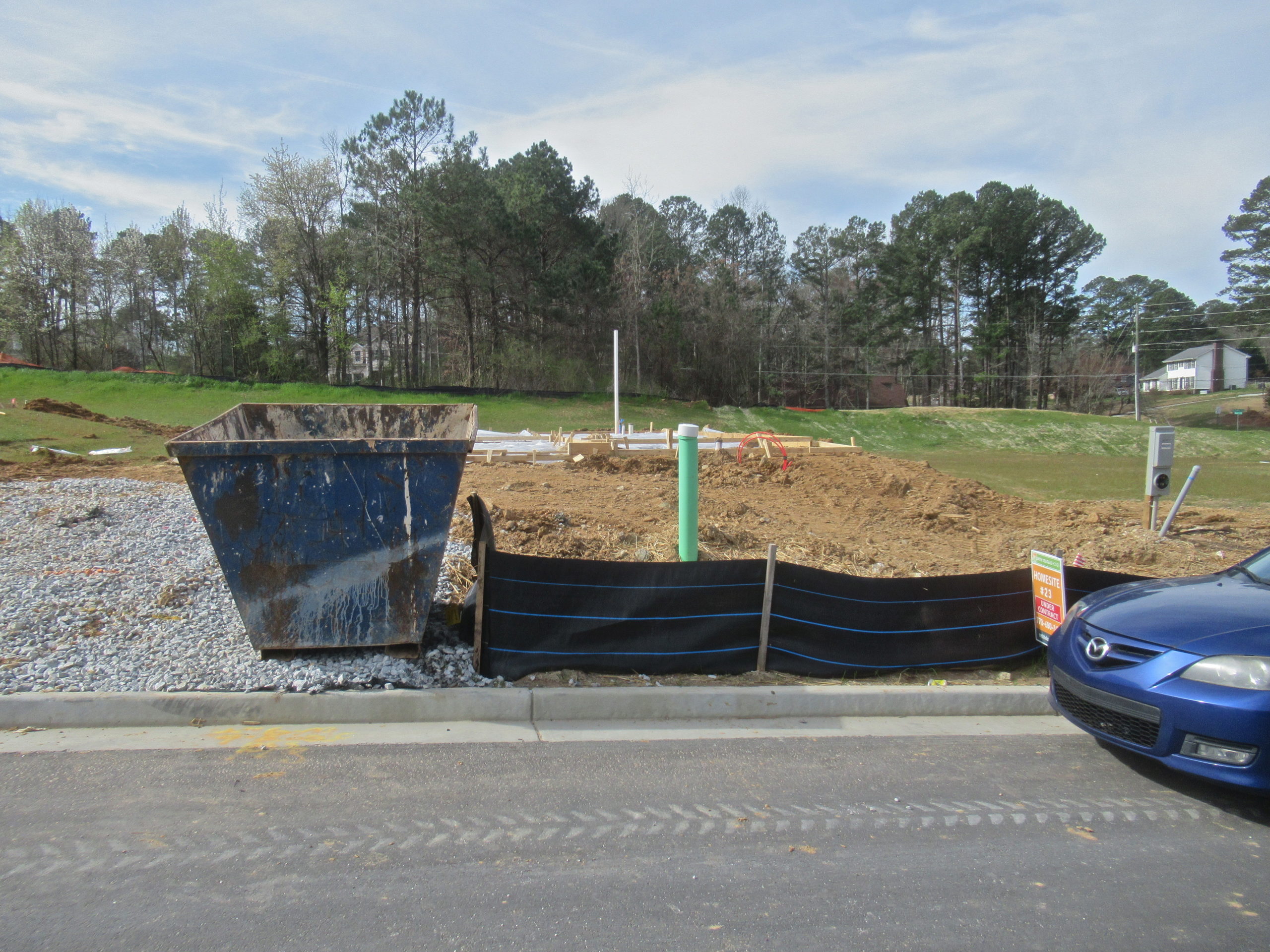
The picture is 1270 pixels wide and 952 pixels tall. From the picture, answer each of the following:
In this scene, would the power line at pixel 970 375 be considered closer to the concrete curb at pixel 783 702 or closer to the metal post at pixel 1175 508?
the metal post at pixel 1175 508

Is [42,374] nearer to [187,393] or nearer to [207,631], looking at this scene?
[187,393]

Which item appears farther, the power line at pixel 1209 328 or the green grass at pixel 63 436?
the power line at pixel 1209 328

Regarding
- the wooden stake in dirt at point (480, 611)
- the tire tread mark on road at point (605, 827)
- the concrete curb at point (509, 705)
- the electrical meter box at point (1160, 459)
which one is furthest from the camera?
the electrical meter box at point (1160, 459)

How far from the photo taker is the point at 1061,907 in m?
3.22

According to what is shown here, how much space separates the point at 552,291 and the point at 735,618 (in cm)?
3836

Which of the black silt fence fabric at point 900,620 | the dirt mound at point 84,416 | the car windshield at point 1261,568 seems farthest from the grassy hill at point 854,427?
the car windshield at point 1261,568

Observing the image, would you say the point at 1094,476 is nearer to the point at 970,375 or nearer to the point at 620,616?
the point at 620,616

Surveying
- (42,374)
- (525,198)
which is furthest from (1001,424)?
(42,374)

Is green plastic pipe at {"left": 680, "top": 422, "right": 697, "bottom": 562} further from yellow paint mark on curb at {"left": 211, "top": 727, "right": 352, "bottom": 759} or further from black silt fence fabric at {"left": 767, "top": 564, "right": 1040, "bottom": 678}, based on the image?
yellow paint mark on curb at {"left": 211, "top": 727, "right": 352, "bottom": 759}

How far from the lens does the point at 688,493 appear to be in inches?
254

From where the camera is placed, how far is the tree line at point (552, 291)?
4269 cm

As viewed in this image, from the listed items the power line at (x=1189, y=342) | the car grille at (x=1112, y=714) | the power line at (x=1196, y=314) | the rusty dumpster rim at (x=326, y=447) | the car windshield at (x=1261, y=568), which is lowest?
the car grille at (x=1112, y=714)

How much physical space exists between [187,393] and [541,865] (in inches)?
1472

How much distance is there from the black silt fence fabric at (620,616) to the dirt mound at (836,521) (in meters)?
2.14
